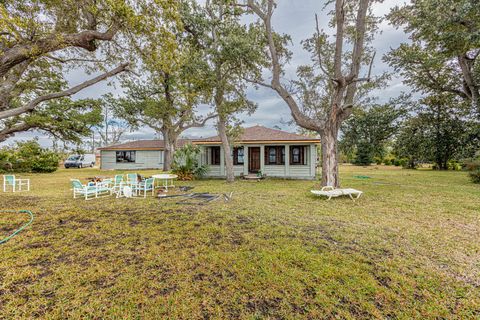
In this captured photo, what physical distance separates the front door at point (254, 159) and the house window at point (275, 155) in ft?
2.60

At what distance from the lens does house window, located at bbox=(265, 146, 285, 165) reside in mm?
14867

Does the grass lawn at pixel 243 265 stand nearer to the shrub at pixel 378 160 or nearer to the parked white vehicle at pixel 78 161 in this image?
the parked white vehicle at pixel 78 161

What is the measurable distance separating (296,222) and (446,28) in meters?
12.4

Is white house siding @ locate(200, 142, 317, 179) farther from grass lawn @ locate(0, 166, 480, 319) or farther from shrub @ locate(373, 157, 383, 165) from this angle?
shrub @ locate(373, 157, 383, 165)

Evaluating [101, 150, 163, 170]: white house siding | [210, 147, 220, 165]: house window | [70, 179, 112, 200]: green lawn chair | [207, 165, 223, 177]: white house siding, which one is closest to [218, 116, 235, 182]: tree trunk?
[207, 165, 223, 177]: white house siding

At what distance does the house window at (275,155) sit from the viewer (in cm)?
1487

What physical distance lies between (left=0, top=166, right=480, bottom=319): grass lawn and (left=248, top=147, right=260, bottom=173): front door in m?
9.65

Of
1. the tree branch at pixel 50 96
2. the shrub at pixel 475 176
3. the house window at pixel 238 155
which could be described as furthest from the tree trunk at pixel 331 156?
the shrub at pixel 475 176

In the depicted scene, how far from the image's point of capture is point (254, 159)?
51.4 ft

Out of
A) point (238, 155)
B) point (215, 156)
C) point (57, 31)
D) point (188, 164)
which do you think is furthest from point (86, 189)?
point (238, 155)

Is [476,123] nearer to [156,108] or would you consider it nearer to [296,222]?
[296,222]

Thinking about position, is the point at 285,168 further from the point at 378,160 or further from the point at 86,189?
the point at 378,160

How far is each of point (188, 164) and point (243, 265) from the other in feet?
37.1

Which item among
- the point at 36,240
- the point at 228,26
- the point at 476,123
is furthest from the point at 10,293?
the point at 476,123
